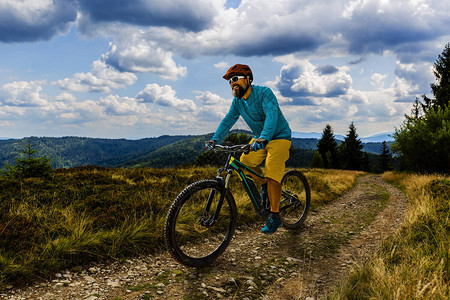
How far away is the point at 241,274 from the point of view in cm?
351

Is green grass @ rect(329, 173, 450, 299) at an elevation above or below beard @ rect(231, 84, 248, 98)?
below

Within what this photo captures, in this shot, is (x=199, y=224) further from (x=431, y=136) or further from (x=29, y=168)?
(x=431, y=136)

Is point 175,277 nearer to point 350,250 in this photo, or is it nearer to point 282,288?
point 282,288

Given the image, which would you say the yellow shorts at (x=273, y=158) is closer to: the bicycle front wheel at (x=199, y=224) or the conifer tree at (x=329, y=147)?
the bicycle front wheel at (x=199, y=224)

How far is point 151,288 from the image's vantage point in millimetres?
3074

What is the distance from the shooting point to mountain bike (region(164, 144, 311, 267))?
3.54m

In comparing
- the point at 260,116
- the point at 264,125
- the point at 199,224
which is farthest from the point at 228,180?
the point at 260,116

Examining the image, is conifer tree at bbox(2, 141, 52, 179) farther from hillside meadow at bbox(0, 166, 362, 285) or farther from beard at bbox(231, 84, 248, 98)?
beard at bbox(231, 84, 248, 98)

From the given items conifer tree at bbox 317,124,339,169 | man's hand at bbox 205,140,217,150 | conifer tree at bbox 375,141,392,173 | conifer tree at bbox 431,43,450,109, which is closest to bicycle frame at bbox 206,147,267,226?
man's hand at bbox 205,140,217,150

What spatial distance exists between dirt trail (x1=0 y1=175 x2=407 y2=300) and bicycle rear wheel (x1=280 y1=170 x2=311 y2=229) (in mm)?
503

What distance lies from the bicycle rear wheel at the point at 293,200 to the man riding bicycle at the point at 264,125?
0.97 metres

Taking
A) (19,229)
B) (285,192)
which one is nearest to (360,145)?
(285,192)

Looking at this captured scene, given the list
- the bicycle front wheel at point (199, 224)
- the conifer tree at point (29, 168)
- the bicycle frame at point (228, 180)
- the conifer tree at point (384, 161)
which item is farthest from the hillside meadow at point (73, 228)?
the conifer tree at point (384, 161)

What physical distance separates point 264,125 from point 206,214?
1.67m
